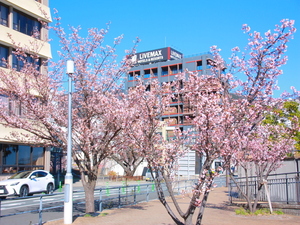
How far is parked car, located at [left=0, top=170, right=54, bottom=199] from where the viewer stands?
19.3 meters

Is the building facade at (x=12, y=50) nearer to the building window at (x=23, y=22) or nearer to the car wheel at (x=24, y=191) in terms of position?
the building window at (x=23, y=22)

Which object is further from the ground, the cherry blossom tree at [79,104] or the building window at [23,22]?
the building window at [23,22]

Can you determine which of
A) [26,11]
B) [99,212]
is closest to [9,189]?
[99,212]

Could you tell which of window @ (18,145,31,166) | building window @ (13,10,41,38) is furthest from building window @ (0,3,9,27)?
window @ (18,145,31,166)

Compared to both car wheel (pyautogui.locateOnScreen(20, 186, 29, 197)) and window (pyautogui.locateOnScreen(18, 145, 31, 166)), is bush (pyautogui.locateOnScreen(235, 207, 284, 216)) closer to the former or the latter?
car wheel (pyautogui.locateOnScreen(20, 186, 29, 197))

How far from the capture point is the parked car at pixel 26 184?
19.3 m

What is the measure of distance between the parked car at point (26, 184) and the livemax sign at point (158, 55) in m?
60.2

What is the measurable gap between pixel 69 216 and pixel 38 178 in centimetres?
1135

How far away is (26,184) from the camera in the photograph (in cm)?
2045

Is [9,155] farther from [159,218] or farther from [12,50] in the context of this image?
[159,218]

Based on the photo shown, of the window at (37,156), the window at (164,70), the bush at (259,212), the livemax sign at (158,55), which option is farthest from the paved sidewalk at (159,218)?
the livemax sign at (158,55)

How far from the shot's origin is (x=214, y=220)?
42.7 ft

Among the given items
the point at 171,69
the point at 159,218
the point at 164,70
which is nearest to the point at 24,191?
the point at 159,218

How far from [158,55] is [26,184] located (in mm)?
64221
